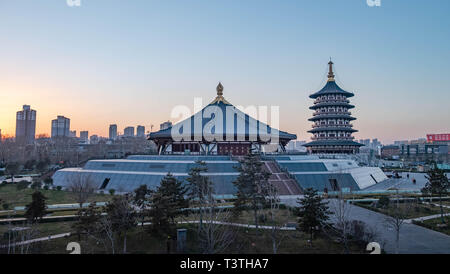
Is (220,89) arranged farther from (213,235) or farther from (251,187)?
(213,235)

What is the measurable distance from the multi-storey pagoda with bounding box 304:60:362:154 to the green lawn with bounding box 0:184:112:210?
35853 mm

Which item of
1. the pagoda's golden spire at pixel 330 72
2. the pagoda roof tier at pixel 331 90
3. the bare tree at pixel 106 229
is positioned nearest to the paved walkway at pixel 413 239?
the bare tree at pixel 106 229

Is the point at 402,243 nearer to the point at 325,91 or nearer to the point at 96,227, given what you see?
the point at 96,227

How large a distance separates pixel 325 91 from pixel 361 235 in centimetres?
4024

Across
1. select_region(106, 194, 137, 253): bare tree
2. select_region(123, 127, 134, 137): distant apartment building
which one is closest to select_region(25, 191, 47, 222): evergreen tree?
select_region(106, 194, 137, 253): bare tree

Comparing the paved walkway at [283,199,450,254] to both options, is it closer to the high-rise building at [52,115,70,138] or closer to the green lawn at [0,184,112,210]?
the green lawn at [0,184,112,210]

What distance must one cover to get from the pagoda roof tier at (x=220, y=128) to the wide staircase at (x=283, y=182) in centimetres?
749

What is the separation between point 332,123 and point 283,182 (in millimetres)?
25144

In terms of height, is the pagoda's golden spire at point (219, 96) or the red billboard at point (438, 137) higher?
the pagoda's golden spire at point (219, 96)

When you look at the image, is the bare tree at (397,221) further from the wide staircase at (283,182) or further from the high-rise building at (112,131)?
the high-rise building at (112,131)

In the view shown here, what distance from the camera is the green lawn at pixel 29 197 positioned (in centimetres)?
2318

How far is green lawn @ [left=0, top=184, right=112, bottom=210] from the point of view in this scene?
23.2m

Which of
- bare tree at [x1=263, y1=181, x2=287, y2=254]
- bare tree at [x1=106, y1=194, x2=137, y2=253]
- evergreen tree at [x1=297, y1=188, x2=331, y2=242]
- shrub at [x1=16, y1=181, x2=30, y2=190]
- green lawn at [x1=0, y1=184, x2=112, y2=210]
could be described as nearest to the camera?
bare tree at [x1=263, y1=181, x2=287, y2=254]
